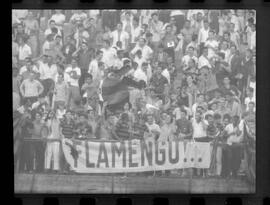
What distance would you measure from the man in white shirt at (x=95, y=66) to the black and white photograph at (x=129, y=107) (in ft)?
0.04

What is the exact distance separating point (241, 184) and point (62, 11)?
3154 mm

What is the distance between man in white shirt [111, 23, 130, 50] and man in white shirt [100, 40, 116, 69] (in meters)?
0.08

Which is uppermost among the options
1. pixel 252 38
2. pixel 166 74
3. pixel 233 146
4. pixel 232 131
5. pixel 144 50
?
pixel 252 38

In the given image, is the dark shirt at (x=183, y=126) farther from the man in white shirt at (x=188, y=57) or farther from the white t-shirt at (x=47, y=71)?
the white t-shirt at (x=47, y=71)

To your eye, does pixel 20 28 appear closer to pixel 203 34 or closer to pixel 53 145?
pixel 53 145

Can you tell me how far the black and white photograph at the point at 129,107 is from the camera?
24.3ft

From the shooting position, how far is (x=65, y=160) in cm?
748

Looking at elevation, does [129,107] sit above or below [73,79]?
below

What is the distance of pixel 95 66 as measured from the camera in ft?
24.5

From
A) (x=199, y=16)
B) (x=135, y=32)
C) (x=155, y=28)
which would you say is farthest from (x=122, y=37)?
(x=199, y=16)

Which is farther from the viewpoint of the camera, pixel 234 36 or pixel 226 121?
pixel 226 121

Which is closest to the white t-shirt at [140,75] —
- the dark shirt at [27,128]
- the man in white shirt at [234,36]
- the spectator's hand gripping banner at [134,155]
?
the spectator's hand gripping banner at [134,155]

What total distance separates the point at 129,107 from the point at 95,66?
679 mm
